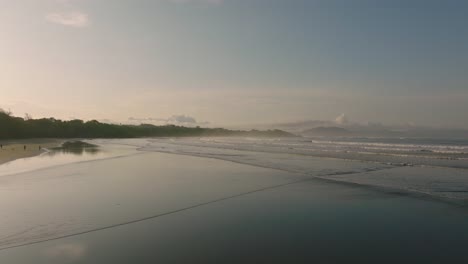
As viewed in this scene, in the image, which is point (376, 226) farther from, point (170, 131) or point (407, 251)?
point (170, 131)

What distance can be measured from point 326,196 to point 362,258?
6516 mm

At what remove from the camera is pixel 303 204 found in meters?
11.6

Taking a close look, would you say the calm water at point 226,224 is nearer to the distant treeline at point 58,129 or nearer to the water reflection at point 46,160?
the water reflection at point 46,160

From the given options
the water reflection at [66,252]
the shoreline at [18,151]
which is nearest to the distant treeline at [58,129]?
the shoreline at [18,151]

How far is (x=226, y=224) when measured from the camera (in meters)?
9.07

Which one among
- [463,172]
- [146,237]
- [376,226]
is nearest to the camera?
[146,237]

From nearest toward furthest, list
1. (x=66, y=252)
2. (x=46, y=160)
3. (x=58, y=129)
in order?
(x=66, y=252) → (x=46, y=160) → (x=58, y=129)

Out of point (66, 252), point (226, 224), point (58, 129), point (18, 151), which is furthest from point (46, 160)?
point (58, 129)

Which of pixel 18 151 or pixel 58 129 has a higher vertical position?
pixel 58 129

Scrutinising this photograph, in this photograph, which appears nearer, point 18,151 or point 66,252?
point 66,252

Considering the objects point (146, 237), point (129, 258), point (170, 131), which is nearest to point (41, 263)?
point (129, 258)

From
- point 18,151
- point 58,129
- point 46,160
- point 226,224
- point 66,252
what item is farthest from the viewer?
point 58,129

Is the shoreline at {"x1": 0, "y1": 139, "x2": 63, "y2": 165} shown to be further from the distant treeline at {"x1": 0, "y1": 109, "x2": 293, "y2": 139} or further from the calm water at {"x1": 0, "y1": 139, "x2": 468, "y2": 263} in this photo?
the distant treeline at {"x1": 0, "y1": 109, "x2": 293, "y2": 139}

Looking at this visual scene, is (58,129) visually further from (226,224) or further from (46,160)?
(226,224)
